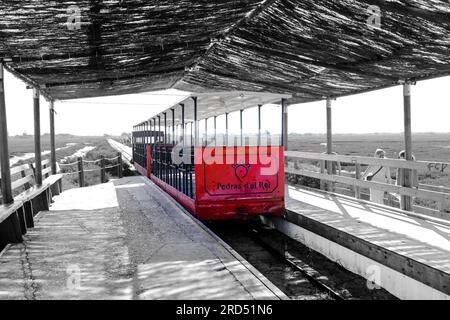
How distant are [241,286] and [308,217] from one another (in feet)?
13.3

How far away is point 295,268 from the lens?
756 cm

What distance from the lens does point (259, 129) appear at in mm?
9789

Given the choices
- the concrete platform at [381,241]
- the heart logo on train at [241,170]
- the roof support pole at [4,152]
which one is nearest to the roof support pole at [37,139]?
the roof support pole at [4,152]

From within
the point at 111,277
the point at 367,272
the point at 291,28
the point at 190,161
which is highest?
the point at 291,28

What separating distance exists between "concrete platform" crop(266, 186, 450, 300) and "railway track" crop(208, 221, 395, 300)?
0.19 m

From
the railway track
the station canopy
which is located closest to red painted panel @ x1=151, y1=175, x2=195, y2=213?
the railway track

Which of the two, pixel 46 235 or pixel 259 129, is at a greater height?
pixel 259 129

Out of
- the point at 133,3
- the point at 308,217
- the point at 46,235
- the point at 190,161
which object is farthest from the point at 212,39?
the point at 46,235

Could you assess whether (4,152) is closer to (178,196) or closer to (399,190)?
(178,196)

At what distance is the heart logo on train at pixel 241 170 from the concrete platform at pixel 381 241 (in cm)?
135

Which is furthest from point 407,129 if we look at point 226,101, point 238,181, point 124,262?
point 124,262

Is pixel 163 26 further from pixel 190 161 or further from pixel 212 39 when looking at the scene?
pixel 190 161

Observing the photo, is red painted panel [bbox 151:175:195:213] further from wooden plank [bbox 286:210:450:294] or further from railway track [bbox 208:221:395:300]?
wooden plank [bbox 286:210:450:294]

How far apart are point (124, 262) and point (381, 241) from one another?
12.1 feet
